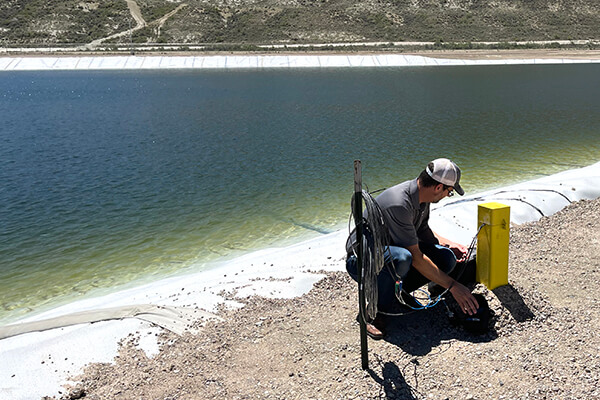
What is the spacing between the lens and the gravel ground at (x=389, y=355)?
4.38m

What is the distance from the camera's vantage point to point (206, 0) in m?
95.8

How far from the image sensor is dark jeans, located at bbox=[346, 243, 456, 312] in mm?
4805

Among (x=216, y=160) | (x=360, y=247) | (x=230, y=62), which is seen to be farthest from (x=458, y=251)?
(x=230, y=62)

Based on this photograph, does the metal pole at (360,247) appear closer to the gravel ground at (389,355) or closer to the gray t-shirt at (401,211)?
the gravel ground at (389,355)

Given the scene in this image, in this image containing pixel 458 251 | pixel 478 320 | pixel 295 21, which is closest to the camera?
pixel 478 320

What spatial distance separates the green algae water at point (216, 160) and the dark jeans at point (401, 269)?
4.84 meters

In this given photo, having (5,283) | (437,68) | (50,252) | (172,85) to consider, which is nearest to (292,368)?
(5,283)

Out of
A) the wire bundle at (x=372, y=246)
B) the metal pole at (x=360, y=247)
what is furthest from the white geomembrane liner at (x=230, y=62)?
the metal pole at (x=360, y=247)

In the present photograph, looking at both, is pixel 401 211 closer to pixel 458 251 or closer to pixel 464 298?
pixel 464 298

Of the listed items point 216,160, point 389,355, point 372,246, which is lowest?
point 216,160

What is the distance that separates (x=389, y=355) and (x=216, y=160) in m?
13.2

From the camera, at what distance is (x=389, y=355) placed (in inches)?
188

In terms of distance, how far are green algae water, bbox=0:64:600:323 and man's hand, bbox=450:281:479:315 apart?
5.44 meters

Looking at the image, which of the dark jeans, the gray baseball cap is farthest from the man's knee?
the gray baseball cap
